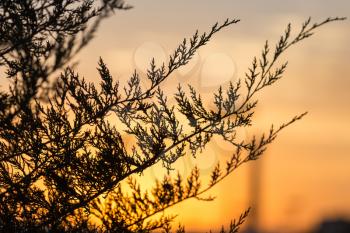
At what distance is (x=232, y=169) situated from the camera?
8.98 meters

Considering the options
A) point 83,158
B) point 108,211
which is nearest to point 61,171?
point 83,158

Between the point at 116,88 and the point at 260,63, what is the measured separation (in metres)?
1.77

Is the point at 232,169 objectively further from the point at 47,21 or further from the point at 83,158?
the point at 47,21

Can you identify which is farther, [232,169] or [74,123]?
[232,169]

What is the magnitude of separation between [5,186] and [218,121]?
2.67 meters

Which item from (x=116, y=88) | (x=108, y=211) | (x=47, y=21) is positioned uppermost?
(x=47, y=21)

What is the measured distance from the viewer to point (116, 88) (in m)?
7.98

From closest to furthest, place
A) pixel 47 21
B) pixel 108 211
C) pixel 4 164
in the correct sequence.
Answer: pixel 47 21
pixel 4 164
pixel 108 211

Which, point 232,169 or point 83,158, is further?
point 232,169

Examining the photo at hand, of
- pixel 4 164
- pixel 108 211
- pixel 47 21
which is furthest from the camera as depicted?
pixel 108 211

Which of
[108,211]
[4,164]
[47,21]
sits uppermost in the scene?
[47,21]

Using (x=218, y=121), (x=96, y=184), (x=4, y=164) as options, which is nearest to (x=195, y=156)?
(x=218, y=121)

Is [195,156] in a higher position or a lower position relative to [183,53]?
lower

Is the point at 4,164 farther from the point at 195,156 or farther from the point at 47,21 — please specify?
the point at 195,156
